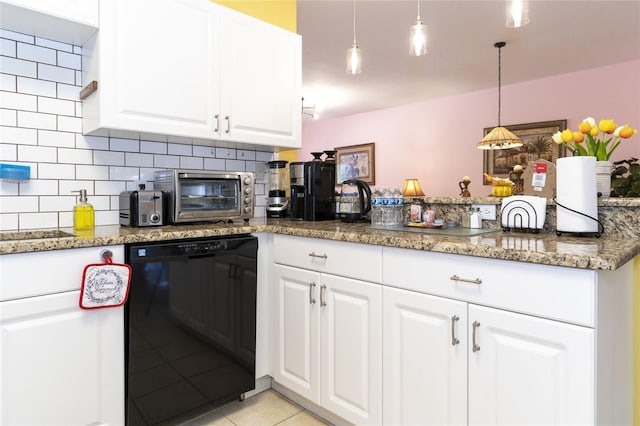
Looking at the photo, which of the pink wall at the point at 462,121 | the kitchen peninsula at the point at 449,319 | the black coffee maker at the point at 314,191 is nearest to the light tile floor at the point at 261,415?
the kitchen peninsula at the point at 449,319

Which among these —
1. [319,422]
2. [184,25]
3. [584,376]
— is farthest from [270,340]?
[184,25]

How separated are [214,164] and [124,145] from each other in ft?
1.64

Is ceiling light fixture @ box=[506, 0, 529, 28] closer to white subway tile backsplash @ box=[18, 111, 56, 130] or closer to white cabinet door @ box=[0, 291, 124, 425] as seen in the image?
white cabinet door @ box=[0, 291, 124, 425]

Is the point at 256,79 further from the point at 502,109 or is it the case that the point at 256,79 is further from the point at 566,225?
the point at 502,109

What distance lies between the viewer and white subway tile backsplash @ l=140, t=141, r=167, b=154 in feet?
6.81

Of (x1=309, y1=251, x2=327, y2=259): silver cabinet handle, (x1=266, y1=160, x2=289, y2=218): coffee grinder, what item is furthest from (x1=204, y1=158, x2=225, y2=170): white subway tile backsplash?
(x1=309, y1=251, x2=327, y2=259): silver cabinet handle

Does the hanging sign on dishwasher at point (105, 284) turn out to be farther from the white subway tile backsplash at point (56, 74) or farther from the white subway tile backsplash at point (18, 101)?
the white subway tile backsplash at point (56, 74)

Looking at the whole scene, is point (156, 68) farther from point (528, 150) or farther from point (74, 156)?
point (528, 150)

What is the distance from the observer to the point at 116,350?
150 centimetres

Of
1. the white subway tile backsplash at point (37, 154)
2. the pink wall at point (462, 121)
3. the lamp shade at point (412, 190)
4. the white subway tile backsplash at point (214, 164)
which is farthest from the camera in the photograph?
the lamp shade at point (412, 190)

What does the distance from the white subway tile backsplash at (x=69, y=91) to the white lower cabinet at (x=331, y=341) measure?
4.10 feet

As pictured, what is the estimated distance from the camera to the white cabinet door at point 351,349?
4.98ft

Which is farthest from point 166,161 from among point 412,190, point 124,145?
point 412,190

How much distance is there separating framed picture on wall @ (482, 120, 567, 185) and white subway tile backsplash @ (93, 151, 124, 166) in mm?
4261
